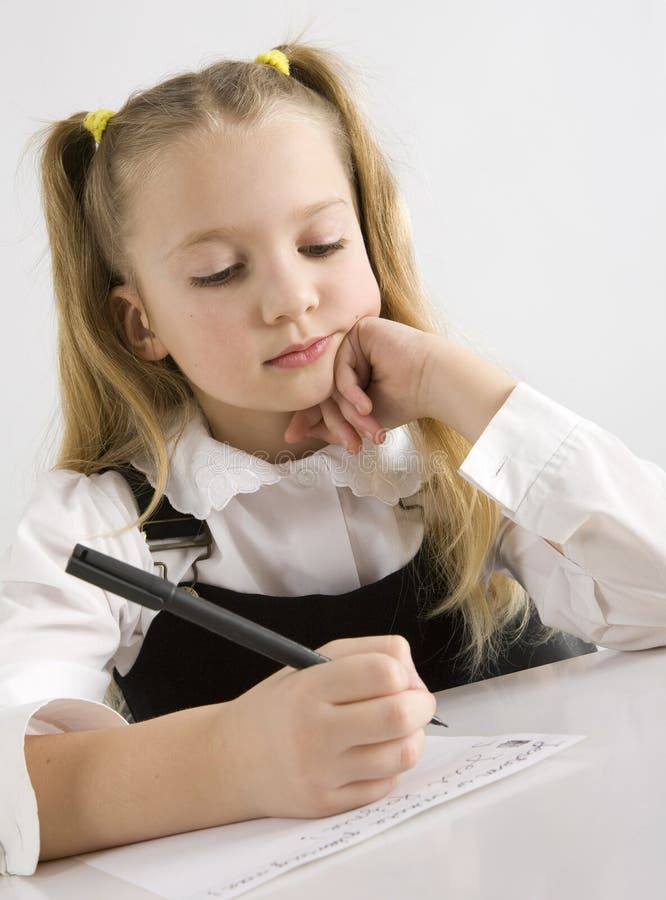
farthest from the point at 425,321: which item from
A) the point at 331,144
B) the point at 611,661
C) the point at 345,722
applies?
the point at 345,722

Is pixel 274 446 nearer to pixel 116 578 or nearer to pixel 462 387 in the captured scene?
pixel 462 387

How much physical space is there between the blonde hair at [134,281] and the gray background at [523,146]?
52 centimetres

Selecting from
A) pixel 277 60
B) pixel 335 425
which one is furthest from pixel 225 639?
pixel 277 60

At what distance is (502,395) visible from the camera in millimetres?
863

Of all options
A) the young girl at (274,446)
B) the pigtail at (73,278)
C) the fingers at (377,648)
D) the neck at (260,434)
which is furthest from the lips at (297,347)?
the fingers at (377,648)

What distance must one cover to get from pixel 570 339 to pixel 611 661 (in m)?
1.11

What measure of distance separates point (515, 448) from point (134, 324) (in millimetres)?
373

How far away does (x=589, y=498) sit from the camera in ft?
2.73

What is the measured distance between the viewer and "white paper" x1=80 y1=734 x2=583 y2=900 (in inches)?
19.5

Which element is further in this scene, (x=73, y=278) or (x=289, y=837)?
(x=73, y=278)

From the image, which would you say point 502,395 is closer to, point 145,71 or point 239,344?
point 239,344

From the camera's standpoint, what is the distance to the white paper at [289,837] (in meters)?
0.50

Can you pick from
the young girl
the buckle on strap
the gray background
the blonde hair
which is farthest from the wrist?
the gray background

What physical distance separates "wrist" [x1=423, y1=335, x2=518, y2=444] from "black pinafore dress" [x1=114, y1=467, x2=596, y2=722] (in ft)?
0.48
